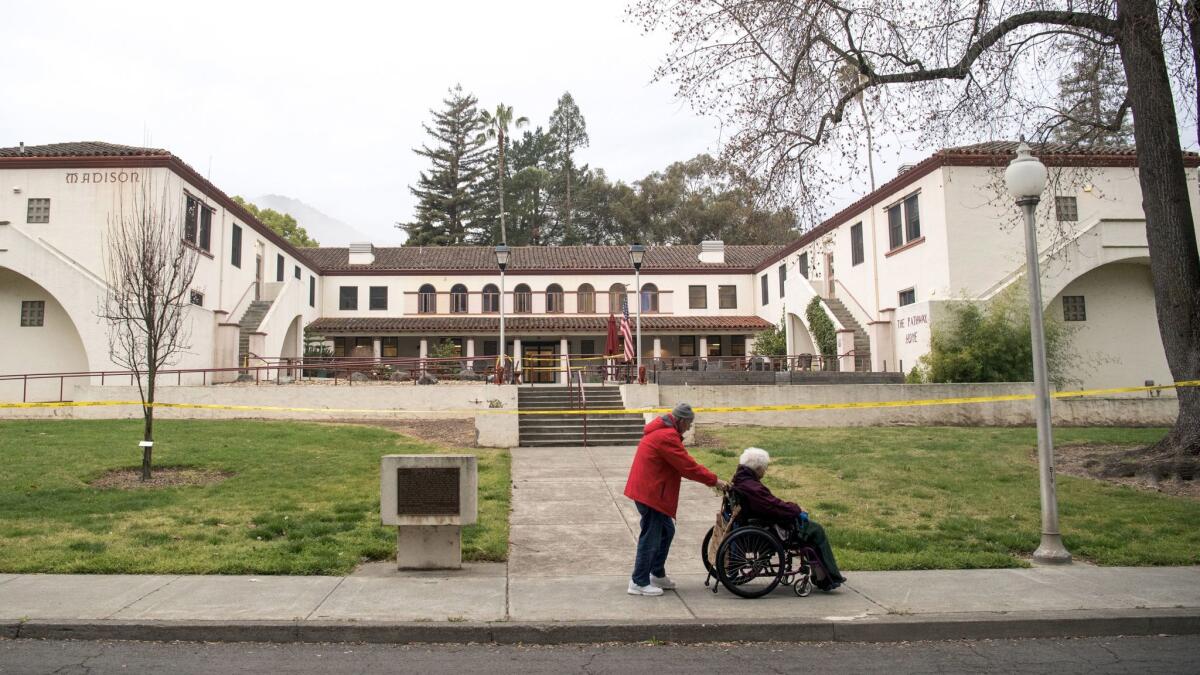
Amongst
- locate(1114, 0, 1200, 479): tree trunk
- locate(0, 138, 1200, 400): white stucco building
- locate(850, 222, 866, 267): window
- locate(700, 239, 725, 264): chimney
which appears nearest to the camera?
locate(1114, 0, 1200, 479): tree trunk

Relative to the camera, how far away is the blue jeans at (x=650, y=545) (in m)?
6.89

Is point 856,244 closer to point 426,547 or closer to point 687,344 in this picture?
point 687,344

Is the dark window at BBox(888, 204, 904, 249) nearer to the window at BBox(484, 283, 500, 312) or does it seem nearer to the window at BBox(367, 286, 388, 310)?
the window at BBox(484, 283, 500, 312)

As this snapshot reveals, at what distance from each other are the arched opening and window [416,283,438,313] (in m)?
18.3

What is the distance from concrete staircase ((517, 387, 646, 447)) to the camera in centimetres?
1812

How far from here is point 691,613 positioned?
6.38 meters

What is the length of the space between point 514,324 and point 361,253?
980 centimetres

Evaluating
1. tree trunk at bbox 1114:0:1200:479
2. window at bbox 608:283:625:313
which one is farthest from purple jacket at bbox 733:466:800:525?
window at bbox 608:283:625:313

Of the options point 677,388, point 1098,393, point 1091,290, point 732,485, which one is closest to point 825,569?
point 732,485

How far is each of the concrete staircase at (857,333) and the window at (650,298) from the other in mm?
12558

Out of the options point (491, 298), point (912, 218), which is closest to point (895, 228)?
point (912, 218)

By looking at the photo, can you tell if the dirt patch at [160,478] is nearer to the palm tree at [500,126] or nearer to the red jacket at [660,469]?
the red jacket at [660,469]

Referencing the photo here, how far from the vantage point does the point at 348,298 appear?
42344mm

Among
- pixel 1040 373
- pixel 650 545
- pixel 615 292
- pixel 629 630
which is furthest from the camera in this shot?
pixel 615 292
